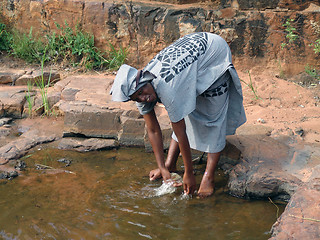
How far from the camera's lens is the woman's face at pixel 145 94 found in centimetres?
253

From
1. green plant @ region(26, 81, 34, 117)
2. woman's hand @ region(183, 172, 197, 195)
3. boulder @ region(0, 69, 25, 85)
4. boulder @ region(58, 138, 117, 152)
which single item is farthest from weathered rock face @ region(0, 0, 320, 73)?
woman's hand @ region(183, 172, 197, 195)

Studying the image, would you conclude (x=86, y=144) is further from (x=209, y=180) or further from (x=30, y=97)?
(x=209, y=180)

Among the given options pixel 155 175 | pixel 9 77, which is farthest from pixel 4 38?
pixel 155 175

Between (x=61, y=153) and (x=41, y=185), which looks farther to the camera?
(x=61, y=153)

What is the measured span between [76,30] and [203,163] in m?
2.97

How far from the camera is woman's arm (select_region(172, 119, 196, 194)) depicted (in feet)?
8.80

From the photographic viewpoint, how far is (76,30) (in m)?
5.49

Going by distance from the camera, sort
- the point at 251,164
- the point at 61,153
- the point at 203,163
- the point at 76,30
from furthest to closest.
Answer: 1. the point at 76,30
2. the point at 61,153
3. the point at 203,163
4. the point at 251,164

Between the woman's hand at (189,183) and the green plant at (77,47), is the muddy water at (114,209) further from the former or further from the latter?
A: the green plant at (77,47)

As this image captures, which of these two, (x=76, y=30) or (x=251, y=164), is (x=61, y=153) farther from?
(x=76, y=30)

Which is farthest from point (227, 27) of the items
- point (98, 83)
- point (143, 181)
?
point (143, 181)

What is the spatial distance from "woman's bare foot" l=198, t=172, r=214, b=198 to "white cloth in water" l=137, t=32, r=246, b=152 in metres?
0.26

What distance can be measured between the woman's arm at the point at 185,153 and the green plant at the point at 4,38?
13.2 ft

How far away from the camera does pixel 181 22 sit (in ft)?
16.9
